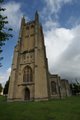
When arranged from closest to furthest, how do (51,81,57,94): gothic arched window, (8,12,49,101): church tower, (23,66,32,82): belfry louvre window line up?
(8,12,49,101): church tower → (23,66,32,82): belfry louvre window → (51,81,57,94): gothic arched window

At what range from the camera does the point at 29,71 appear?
42.1 metres

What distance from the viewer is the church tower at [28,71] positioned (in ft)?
127

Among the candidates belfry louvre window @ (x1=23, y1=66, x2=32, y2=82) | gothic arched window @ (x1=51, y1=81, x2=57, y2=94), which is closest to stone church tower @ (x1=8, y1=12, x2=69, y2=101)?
belfry louvre window @ (x1=23, y1=66, x2=32, y2=82)

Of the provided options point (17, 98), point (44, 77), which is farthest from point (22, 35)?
point (17, 98)

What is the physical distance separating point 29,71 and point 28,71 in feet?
1.00

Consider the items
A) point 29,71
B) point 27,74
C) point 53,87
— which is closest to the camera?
point 27,74

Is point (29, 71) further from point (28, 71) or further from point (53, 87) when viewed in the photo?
point (53, 87)

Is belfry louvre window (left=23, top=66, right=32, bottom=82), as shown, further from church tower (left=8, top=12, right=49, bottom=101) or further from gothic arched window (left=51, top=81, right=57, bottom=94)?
gothic arched window (left=51, top=81, right=57, bottom=94)

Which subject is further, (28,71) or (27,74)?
(28,71)

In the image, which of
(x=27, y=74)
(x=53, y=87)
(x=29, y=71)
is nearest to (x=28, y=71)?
(x=29, y=71)

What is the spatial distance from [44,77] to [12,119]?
82.9 ft

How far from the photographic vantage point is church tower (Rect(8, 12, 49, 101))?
38.6 meters

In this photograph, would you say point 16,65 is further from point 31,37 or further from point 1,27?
point 1,27

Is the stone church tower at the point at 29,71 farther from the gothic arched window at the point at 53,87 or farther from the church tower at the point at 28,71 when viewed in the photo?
the gothic arched window at the point at 53,87
